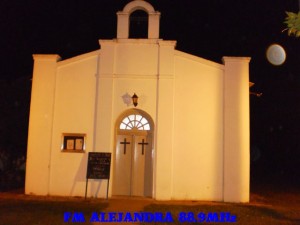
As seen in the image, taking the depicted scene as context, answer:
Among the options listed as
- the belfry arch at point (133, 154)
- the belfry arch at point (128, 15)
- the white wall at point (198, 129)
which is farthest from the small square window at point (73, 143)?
the belfry arch at point (128, 15)

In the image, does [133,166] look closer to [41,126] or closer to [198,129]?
[198,129]

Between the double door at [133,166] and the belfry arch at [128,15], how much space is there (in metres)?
3.42

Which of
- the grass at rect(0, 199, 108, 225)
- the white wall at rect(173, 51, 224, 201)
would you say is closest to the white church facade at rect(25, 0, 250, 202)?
the white wall at rect(173, 51, 224, 201)

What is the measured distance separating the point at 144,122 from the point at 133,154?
1120 millimetres

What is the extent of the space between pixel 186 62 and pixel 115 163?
4093mm

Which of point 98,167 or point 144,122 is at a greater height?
point 144,122

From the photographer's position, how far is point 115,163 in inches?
514

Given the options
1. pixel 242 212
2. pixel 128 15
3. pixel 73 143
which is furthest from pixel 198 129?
pixel 128 15

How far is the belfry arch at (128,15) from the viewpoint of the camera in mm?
13273

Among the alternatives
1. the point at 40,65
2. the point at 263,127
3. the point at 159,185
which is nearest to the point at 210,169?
the point at 159,185

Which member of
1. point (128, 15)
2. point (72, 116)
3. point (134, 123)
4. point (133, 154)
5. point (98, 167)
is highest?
point (128, 15)

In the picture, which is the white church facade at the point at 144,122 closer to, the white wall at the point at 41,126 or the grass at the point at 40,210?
the white wall at the point at 41,126

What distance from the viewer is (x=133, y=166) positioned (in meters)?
13.0

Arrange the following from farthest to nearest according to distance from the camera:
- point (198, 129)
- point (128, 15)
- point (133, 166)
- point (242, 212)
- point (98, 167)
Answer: point (128, 15), point (133, 166), point (198, 129), point (98, 167), point (242, 212)
